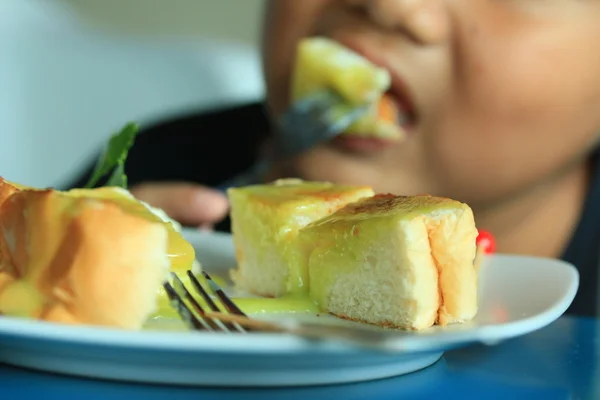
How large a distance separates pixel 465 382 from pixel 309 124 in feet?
2.17

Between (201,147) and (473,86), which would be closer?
(473,86)

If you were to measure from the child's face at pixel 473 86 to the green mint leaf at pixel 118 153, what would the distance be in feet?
1.68

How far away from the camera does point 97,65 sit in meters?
2.43

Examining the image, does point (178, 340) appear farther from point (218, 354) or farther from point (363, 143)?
point (363, 143)

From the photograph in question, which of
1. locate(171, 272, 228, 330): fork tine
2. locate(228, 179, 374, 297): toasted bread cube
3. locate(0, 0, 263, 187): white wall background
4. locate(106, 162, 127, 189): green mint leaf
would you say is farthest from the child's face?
locate(0, 0, 263, 187): white wall background

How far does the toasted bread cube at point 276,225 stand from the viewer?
0.63 meters

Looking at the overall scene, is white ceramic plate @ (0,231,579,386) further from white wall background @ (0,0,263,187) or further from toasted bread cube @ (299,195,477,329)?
white wall background @ (0,0,263,187)

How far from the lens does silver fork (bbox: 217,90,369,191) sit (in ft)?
3.46

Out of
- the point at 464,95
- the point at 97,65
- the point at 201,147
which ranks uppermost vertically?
the point at 464,95

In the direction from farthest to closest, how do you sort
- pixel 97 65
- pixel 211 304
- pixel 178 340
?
pixel 97 65, pixel 211 304, pixel 178 340

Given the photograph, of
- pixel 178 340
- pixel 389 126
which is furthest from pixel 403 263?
pixel 389 126

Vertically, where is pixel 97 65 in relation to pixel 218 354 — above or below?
below

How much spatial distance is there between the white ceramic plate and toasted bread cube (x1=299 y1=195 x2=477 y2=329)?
27 millimetres

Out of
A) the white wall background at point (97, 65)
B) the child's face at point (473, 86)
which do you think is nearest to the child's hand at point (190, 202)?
the child's face at point (473, 86)
